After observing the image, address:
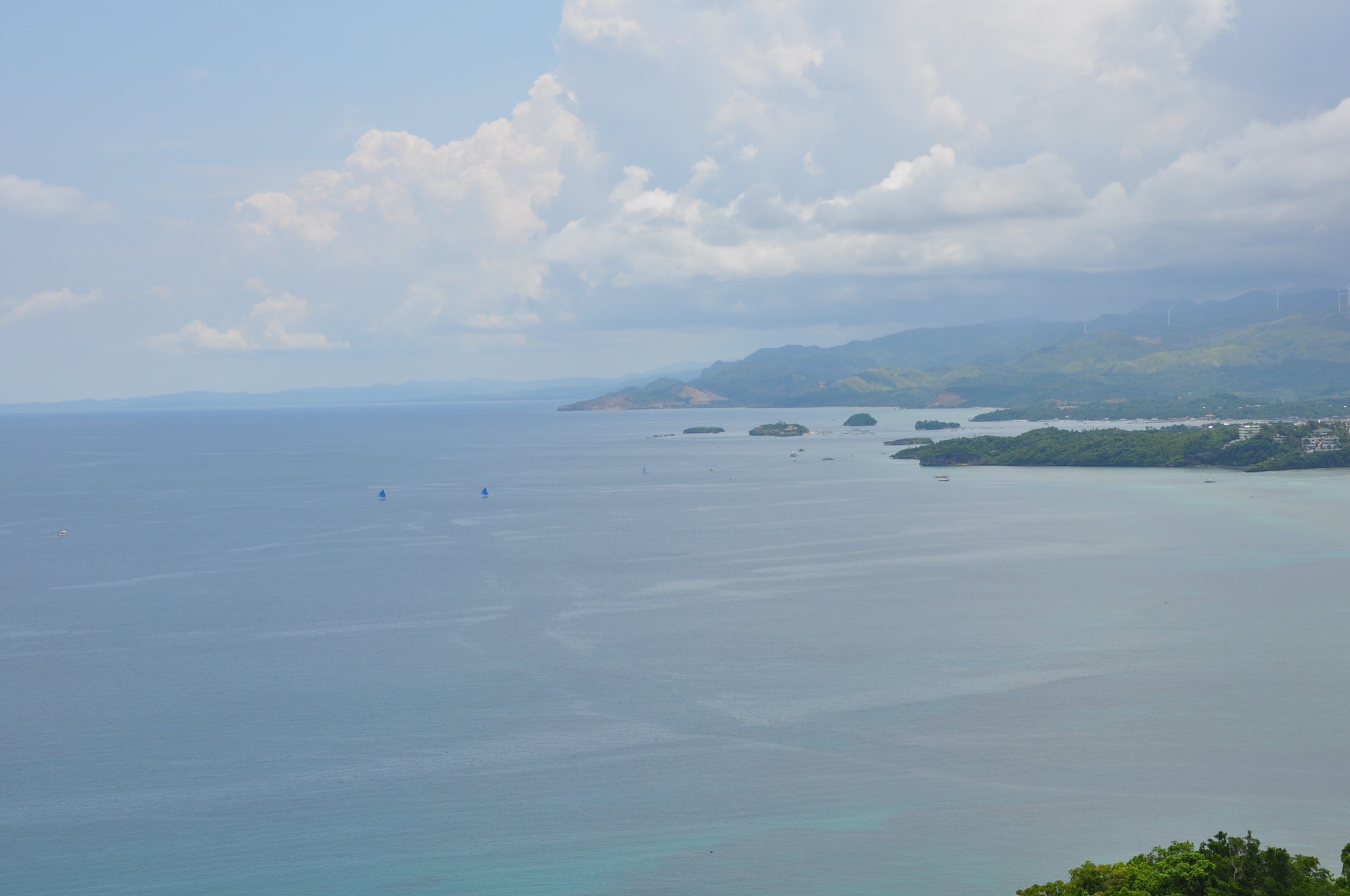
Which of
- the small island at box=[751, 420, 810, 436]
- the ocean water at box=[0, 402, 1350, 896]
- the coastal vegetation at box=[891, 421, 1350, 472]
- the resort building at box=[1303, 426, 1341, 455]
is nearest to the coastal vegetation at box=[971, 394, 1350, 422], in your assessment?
the small island at box=[751, 420, 810, 436]

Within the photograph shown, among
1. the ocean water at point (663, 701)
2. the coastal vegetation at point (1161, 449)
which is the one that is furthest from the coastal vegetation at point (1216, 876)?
the coastal vegetation at point (1161, 449)

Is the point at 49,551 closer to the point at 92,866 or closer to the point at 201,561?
the point at 201,561

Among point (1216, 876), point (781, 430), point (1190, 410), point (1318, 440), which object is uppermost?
point (1190, 410)

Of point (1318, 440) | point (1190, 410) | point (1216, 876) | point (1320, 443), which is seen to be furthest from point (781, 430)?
point (1216, 876)

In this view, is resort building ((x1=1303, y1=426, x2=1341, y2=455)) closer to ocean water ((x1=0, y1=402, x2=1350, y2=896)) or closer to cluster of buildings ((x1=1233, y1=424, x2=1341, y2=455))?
→ cluster of buildings ((x1=1233, y1=424, x2=1341, y2=455))

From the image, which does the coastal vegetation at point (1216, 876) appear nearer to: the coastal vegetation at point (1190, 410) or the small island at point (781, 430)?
the small island at point (781, 430)

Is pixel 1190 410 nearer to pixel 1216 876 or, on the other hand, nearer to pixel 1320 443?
pixel 1320 443

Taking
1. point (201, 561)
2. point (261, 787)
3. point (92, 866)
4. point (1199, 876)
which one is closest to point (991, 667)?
point (1199, 876)

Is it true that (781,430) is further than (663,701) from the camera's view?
Yes
